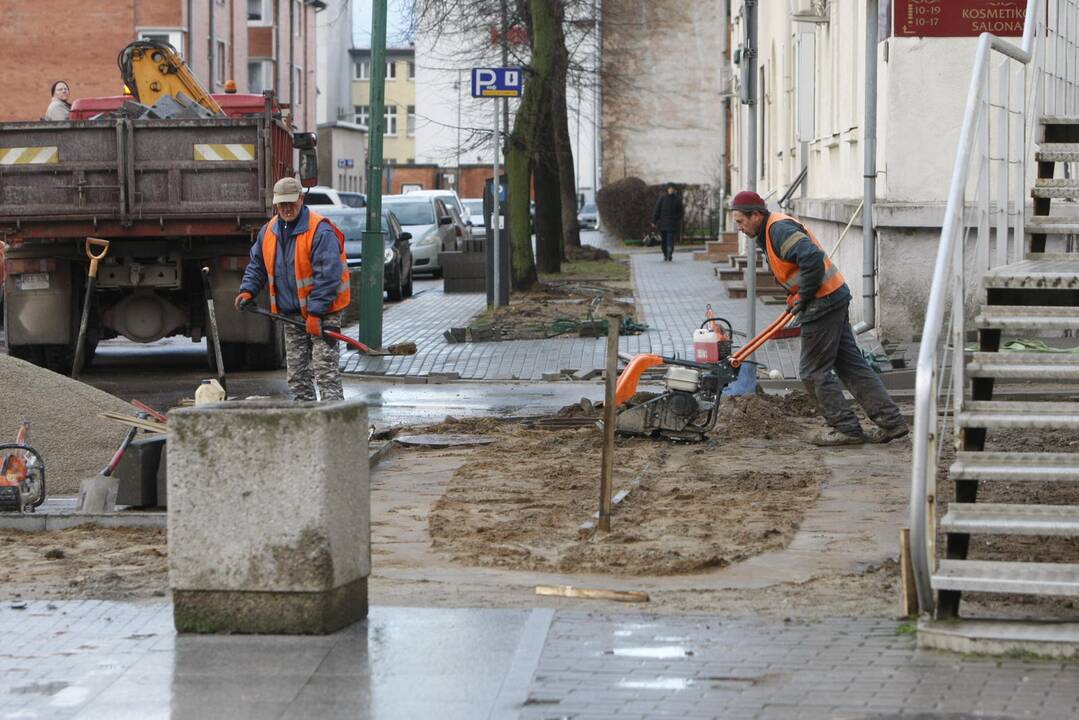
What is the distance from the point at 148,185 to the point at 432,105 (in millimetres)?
71248

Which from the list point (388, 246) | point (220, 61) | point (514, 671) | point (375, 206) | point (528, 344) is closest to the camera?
Answer: point (514, 671)

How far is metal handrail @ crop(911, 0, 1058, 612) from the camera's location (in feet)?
20.1

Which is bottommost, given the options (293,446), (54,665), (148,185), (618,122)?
(54,665)

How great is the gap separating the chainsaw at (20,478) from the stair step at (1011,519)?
4.86 m

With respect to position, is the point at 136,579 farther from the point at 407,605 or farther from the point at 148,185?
the point at 148,185

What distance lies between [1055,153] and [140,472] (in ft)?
16.8

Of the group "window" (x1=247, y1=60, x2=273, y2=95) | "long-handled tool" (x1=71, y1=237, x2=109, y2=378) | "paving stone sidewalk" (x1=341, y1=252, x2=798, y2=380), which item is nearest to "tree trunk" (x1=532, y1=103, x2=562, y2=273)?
"paving stone sidewalk" (x1=341, y1=252, x2=798, y2=380)

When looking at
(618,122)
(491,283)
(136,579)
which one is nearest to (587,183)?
(618,122)

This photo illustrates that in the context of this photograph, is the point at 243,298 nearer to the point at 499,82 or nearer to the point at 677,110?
the point at 499,82

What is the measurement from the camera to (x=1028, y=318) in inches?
312

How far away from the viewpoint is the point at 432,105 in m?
87.0

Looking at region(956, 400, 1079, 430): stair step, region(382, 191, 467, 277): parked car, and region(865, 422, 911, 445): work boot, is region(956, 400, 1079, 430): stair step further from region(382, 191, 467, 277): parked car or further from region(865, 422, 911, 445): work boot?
region(382, 191, 467, 277): parked car

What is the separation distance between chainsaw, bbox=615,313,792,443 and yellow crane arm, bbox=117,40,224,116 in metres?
8.98

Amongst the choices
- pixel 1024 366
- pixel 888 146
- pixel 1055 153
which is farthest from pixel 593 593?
pixel 888 146
